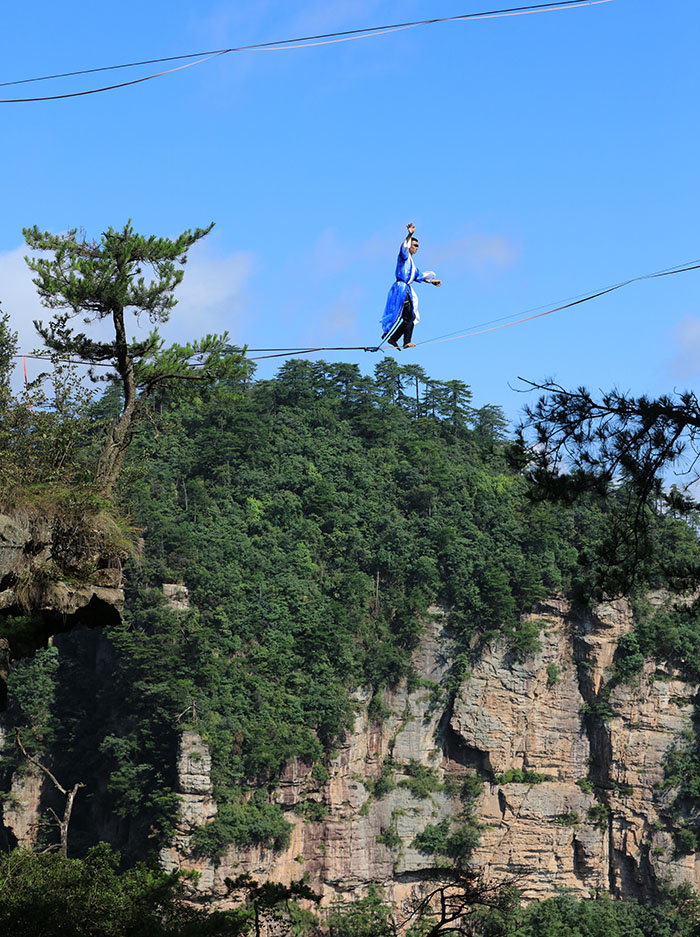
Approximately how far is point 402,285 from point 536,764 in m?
43.4

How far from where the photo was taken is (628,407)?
34.7 feet

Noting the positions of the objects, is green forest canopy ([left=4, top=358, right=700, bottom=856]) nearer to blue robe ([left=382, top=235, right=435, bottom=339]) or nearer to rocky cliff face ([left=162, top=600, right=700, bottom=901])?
rocky cliff face ([left=162, top=600, right=700, bottom=901])

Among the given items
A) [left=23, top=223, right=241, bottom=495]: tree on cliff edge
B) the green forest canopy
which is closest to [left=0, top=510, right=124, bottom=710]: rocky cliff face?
[left=23, top=223, right=241, bottom=495]: tree on cliff edge

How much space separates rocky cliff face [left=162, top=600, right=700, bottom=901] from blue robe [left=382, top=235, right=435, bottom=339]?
38407 millimetres

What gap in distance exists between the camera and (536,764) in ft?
180

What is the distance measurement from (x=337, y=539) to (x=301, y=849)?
14058 mm

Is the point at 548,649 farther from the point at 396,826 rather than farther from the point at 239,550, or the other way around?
the point at 239,550

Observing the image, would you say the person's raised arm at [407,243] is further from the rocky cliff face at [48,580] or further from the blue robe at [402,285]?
the rocky cliff face at [48,580]

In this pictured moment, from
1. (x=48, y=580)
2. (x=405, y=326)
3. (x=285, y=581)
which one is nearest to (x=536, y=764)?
(x=285, y=581)

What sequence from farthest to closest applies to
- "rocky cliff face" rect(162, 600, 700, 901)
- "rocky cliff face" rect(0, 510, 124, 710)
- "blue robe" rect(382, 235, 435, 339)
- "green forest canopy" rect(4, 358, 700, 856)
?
"rocky cliff face" rect(162, 600, 700, 901) → "green forest canopy" rect(4, 358, 700, 856) → "blue robe" rect(382, 235, 435, 339) → "rocky cliff face" rect(0, 510, 124, 710)

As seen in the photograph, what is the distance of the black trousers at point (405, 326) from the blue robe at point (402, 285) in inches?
2.4

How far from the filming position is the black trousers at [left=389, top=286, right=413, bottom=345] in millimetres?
14930

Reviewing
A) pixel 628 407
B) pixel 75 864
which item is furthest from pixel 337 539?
pixel 628 407

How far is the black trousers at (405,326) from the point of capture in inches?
588
